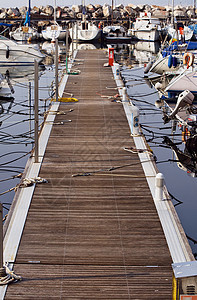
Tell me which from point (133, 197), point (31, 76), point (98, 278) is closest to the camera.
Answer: point (98, 278)

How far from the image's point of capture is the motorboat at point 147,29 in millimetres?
52531

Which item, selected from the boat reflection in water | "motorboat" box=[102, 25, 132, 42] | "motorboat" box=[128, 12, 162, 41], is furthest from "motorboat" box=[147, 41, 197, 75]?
"motorboat" box=[102, 25, 132, 42]

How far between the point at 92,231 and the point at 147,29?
160 ft

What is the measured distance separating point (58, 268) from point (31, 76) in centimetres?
2261

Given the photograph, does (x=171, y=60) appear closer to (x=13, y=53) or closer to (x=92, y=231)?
(x=13, y=53)

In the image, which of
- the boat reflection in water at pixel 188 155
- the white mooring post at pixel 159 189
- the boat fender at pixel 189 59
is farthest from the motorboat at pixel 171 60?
the white mooring post at pixel 159 189

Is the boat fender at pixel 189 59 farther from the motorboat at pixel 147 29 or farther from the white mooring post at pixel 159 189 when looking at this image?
the motorboat at pixel 147 29

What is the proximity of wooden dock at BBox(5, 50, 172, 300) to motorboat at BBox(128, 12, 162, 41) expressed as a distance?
42.0 metres

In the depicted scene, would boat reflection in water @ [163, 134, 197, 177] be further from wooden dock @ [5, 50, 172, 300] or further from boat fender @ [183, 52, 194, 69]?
boat fender @ [183, 52, 194, 69]

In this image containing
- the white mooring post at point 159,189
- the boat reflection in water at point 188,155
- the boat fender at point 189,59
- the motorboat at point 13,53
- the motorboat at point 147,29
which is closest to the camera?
the white mooring post at point 159,189

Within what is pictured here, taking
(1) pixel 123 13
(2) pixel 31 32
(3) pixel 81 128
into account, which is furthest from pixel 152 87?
(1) pixel 123 13

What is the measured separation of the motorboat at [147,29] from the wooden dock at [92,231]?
4199cm

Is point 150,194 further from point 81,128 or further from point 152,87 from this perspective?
point 152,87

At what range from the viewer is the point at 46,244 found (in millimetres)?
7023
